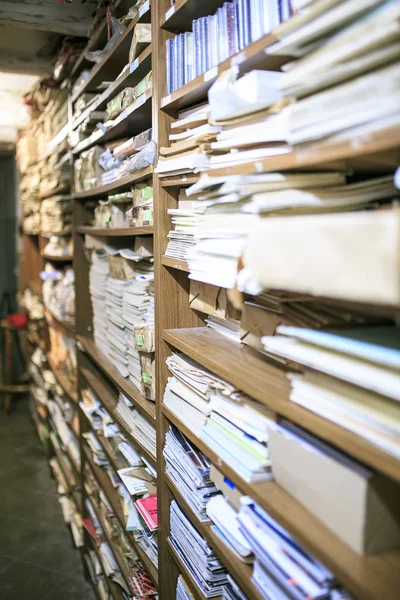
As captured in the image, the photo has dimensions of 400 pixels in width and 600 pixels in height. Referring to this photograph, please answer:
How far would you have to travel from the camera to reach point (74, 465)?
355 centimetres

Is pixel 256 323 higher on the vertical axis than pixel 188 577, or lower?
higher

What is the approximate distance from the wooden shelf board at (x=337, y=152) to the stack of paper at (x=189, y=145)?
0.24 metres

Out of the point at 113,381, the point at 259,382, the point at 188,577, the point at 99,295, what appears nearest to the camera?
the point at 259,382

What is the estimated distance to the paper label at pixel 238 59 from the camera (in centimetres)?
99

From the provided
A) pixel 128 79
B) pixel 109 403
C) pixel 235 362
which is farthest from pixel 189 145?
pixel 109 403

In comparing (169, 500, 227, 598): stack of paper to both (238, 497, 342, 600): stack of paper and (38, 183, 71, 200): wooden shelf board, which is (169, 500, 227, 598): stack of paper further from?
(38, 183, 71, 200): wooden shelf board

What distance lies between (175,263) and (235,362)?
0.38m

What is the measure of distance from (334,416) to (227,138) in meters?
0.64

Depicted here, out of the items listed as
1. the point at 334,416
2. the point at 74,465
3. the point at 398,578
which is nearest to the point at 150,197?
the point at 334,416

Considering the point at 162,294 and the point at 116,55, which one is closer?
the point at 162,294

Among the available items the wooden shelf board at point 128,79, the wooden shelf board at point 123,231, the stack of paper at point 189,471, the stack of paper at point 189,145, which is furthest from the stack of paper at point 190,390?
the wooden shelf board at point 128,79

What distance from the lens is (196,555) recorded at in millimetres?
1463

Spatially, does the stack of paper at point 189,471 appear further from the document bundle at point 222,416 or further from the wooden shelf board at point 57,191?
the wooden shelf board at point 57,191

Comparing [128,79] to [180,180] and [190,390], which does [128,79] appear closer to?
[180,180]
